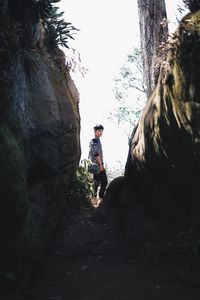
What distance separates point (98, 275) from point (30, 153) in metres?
2.35

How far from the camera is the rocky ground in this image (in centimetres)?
573

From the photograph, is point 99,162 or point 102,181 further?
point 102,181


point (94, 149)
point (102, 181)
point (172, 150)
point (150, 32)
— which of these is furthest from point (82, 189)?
point (172, 150)

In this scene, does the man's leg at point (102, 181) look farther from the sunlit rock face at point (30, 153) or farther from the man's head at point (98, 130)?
the sunlit rock face at point (30, 153)

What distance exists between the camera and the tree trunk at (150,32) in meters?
10.4

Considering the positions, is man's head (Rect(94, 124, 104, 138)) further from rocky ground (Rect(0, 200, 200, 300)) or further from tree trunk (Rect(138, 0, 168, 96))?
rocky ground (Rect(0, 200, 200, 300))

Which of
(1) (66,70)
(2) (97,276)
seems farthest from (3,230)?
(1) (66,70)

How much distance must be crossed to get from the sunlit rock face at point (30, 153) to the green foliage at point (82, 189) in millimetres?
1746

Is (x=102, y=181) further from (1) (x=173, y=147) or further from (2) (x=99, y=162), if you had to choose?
(1) (x=173, y=147)

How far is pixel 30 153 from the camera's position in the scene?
685 centimetres

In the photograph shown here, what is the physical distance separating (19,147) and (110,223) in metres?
4.45

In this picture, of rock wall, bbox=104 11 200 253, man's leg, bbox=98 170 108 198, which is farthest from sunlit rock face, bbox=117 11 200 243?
man's leg, bbox=98 170 108 198

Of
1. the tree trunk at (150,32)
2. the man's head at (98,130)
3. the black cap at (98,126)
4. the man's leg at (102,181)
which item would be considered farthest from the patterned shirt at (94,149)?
the tree trunk at (150,32)

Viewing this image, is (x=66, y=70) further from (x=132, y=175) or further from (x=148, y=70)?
(x=132, y=175)
